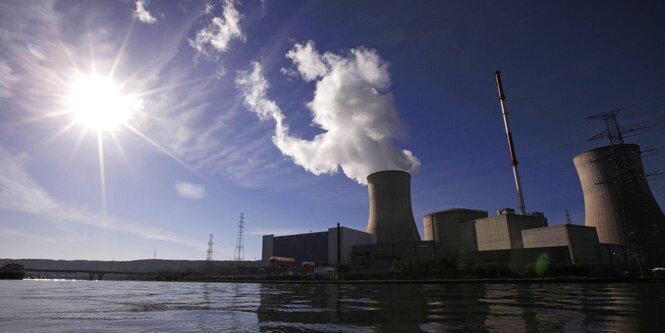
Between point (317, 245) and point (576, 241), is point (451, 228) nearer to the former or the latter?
point (576, 241)

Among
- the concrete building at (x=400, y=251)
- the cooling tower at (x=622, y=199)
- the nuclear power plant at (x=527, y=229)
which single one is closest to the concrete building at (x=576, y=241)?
the nuclear power plant at (x=527, y=229)

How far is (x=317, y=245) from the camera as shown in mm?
84625

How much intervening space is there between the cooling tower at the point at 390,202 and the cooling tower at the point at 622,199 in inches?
1078

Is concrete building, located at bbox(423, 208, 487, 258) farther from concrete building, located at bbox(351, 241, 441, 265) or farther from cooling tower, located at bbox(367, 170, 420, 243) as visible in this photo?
cooling tower, located at bbox(367, 170, 420, 243)

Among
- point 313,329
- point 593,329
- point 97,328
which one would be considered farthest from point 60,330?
point 593,329

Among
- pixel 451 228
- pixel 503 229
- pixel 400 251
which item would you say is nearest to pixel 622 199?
pixel 503 229

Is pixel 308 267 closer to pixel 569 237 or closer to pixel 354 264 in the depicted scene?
pixel 354 264

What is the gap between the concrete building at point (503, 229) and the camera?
59562mm

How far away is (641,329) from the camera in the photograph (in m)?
5.11

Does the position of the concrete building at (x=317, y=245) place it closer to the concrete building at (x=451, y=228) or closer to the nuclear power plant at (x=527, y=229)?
the nuclear power plant at (x=527, y=229)

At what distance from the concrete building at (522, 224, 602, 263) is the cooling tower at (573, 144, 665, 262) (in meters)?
2.73

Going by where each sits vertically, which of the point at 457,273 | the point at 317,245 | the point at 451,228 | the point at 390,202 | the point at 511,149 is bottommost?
the point at 457,273

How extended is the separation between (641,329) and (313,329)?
195 inches

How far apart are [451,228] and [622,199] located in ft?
100
